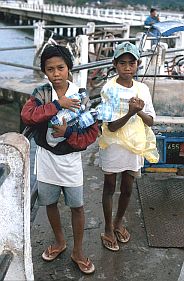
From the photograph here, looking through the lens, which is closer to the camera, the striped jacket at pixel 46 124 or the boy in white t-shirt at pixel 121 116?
the striped jacket at pixel 46 124

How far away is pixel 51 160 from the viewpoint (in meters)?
2.92

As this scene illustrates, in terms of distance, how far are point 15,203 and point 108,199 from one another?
4.79ft

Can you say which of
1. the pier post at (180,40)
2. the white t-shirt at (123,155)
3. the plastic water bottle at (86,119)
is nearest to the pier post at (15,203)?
the plastic water bottle at (86,119)

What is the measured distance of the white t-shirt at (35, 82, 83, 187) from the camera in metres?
2.90

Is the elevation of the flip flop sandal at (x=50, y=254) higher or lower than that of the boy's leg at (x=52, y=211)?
lower

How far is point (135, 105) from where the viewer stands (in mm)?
2951

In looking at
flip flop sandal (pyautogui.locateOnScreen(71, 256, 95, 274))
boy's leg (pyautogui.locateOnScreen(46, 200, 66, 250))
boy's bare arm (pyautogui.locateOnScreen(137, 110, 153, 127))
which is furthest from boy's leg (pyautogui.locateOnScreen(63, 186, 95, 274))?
boy's bare arm (pyautogui.locateOnScreen(137, 110, 153, 127))

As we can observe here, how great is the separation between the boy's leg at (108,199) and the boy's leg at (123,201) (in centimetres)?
10

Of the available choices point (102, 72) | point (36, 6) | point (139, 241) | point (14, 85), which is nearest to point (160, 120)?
point (139, 241)

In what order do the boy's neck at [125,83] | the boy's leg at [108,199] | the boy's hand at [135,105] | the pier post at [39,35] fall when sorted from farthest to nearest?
the pier post at [39,35]
the boy's leg at [108,199]
the boy's neck at [125,83]
the boy's hand at [135,105]

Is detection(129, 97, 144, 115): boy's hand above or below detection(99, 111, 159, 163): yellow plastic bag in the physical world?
above

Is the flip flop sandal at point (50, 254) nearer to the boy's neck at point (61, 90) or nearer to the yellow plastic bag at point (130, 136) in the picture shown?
the yellow plastic bag at point (130, 136)

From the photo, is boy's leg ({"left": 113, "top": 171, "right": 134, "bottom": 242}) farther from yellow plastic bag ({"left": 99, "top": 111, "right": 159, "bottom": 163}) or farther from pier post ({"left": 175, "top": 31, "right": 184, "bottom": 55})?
pier post ({"left": 175, "top": 31, "right": 184, "bottom": 55})

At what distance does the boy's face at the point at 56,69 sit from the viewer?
2.77 meters
